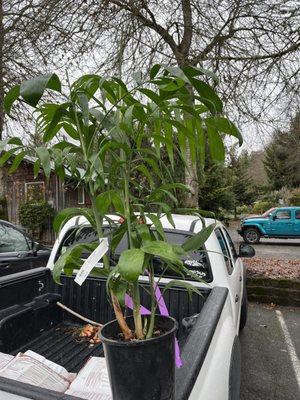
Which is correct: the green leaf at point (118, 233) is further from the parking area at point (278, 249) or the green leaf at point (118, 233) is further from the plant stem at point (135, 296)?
the parking area at point (278, 249)

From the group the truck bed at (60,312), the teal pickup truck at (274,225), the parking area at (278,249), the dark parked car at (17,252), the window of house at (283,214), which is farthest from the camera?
the window of house at (283,214)

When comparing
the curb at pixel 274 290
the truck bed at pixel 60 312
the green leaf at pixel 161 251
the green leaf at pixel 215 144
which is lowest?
the curb at pixel 274 290

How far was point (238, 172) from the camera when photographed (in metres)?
31.5

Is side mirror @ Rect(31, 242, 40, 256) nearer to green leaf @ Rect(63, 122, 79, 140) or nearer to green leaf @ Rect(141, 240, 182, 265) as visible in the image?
green leaf @ Rect(63, 122, 79, 140)

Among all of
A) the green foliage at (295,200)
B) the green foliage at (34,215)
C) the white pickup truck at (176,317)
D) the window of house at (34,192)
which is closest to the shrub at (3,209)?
the green foliage at (34,215)

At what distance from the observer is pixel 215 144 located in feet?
4.50

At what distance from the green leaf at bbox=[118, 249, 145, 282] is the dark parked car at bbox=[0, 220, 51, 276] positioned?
461 centimetres

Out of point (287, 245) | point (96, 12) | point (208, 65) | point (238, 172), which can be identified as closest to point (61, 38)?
point (96, 12)

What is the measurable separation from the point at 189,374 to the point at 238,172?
3118 centimetres

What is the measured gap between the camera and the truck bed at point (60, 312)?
2.53m

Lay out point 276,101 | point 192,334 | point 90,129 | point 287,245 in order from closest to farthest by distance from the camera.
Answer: point 90,129
point 192,334
point 276,101
point 287,245

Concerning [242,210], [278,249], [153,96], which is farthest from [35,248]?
[242,210]

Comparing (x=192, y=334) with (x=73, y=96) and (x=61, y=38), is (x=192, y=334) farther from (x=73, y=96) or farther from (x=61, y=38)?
(x=61, y=38)

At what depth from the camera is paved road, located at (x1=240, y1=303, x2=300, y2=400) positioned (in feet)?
11.1
